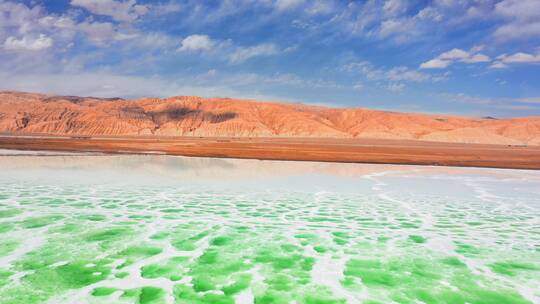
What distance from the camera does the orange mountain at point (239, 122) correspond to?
489 feet

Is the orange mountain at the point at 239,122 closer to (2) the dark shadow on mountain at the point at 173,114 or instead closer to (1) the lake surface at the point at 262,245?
(2) the dark shadow on mountain at the point at 173,114

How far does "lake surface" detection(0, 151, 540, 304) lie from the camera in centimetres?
569

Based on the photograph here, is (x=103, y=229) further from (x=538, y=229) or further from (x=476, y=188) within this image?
(x=476, y=188)

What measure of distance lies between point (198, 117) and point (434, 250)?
554 ft

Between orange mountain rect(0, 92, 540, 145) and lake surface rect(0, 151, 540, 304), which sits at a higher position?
orange mountain rect(0, 92, 540, 145)

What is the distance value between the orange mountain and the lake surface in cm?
14134

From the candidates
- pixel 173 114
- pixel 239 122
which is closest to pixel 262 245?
pixel 239 122

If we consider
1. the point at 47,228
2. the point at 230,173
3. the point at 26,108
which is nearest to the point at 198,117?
the point at 26,108

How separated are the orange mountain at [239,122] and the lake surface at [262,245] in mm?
141338

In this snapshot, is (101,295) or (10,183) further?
(10,183)

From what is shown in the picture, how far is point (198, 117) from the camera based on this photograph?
566 ft

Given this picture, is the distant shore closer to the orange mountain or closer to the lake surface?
the lake surface

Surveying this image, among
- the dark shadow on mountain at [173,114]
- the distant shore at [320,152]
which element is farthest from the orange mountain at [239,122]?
the distant shore at [320,152]

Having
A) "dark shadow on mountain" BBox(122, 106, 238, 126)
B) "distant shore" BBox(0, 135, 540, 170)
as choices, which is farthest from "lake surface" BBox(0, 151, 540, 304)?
"dark shadow on mountain" BBox(122, 106, 238, 126)
